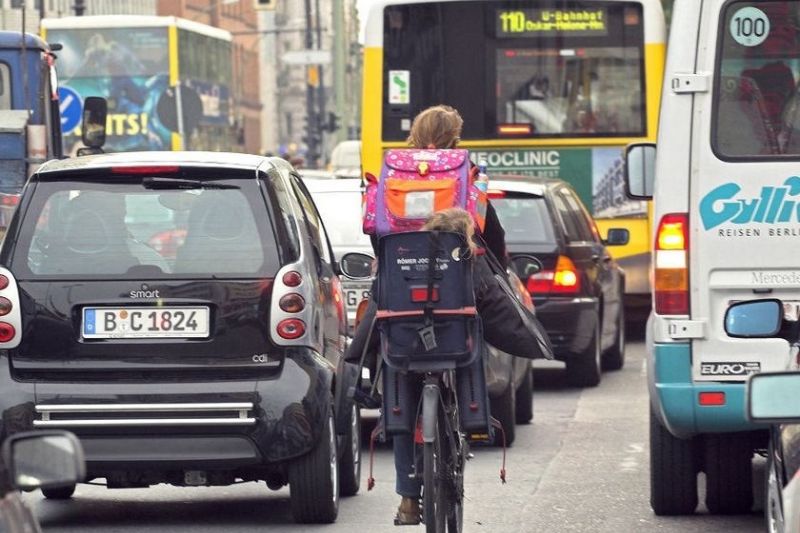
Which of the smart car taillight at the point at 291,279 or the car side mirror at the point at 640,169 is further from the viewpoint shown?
the car side mirror at the point at 640,169

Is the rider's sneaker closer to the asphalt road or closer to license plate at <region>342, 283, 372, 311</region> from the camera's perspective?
the asphalt road

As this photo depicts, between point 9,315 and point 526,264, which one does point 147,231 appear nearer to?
point 9,315

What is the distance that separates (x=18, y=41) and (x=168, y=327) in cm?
1022

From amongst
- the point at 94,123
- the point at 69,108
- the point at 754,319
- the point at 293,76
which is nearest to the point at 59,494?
the point at 754,319

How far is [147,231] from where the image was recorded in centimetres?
895

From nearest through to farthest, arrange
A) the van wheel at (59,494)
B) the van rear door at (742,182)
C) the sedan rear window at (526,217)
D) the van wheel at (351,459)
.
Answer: the van rear door at (742,182) → the van wheel at (351,459) → the van wheel at (59,494) → the sedan rear window at (526,217)

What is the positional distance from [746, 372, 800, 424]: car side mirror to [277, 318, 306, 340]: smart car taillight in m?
4.32

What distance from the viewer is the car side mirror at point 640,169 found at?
9367 mm

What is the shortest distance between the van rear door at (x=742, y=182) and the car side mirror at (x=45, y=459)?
4566 mm

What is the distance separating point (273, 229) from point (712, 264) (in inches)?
70.5

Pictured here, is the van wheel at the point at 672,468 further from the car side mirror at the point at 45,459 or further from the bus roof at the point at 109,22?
the bus roof at the point at 109,22

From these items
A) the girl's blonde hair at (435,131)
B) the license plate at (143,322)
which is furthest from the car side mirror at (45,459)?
the license plate at (143,322)

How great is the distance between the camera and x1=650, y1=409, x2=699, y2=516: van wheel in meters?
9.02

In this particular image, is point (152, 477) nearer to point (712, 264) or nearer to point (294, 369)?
point (294, 369)
